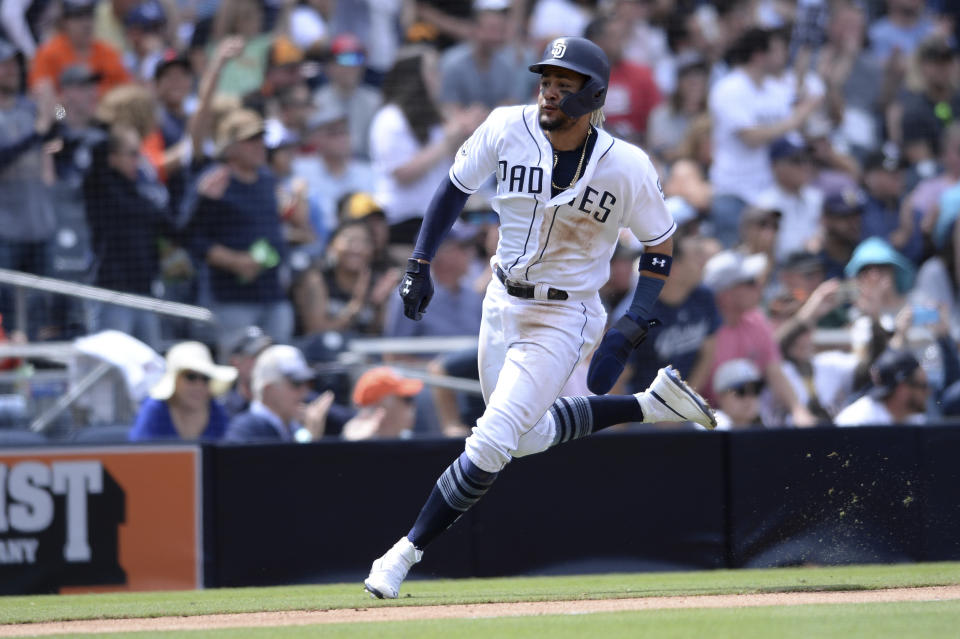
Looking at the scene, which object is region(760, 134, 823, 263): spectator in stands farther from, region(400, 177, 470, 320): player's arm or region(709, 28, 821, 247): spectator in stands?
region(400, 177, 470, 320): player's arm

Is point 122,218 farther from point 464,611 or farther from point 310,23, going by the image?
point 464,611

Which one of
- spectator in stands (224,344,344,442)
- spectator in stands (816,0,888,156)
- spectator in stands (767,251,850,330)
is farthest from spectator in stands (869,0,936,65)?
spectator in stands (224,344,344,442)

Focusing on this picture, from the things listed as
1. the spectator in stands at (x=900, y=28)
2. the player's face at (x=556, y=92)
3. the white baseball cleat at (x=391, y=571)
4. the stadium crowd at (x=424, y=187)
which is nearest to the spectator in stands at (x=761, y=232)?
the stadium crowd at (x=424, y=187)

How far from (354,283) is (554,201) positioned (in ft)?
13.8

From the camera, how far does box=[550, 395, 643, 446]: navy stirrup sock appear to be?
6.21 m

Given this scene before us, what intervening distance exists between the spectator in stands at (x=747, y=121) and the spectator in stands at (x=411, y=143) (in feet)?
6.56

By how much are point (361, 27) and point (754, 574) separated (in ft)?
23.2

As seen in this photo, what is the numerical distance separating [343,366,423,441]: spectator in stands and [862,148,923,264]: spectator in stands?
4.33 m

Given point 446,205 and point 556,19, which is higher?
point 556,19

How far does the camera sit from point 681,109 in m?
11.5

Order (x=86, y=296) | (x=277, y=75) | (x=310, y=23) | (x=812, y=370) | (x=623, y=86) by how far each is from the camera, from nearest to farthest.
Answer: (x=812, y=370)
(x=86, y=296)
(x=277, y=75)
(x=623, y=86)
(x=310, y=23)

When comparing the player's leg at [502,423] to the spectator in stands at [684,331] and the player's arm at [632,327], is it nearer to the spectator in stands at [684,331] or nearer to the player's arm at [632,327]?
the player's arm at [632,327]

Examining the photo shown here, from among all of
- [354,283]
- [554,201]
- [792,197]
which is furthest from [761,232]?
[554,201]

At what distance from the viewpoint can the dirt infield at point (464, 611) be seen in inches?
217
